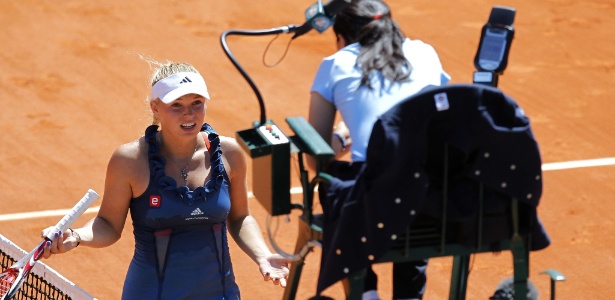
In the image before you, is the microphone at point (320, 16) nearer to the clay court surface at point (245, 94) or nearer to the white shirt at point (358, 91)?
the white shirt at point (358, 91)

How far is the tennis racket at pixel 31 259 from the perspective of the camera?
4418 mm

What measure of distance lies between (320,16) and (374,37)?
13.1 inches

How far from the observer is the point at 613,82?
11.2 meters

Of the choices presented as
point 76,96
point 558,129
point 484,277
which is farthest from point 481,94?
point 76,96

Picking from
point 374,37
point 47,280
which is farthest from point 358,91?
point 47,280

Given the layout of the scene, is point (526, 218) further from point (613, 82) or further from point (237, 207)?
point (613, 82)

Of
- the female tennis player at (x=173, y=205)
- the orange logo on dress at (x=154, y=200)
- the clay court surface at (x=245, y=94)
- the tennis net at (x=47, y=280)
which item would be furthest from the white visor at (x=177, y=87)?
the clay court surface at (x=245, y=94)

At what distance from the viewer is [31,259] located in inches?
178

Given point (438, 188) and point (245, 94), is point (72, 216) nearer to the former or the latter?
point (438, 188)

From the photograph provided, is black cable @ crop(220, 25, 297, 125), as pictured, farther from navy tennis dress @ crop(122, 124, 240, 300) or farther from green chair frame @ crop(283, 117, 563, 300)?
navy tennis dress @ crop(122, 124, 240, 300)

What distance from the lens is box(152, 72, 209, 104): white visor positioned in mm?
4504

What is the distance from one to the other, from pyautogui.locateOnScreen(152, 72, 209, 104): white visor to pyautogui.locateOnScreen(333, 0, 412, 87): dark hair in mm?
662

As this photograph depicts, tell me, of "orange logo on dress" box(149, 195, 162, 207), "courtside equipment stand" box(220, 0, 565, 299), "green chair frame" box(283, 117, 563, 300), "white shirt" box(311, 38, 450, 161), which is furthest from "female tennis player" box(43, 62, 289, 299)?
"white shirt" box(311, 38, 450, 161)

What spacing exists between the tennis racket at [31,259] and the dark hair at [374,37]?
3.95ft
